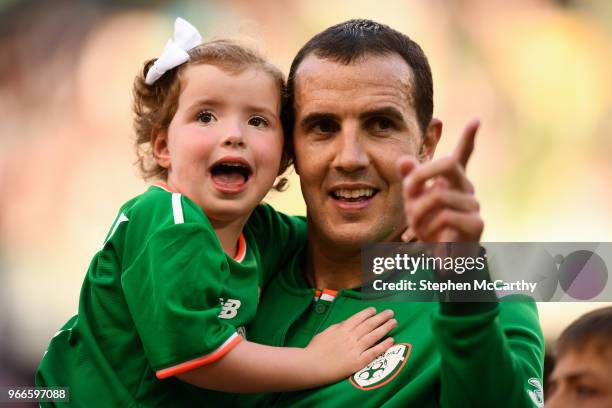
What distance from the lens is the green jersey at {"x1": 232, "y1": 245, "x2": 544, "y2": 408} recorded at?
1.34 meters

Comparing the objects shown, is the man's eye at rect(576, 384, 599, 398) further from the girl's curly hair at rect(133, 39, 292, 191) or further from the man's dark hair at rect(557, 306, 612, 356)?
the girl's curly hair at rect(133, 39, 292, 191)

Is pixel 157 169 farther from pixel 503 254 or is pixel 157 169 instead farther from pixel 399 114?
pixel 503 254

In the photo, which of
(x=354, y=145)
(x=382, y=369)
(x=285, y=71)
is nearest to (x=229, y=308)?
(x=382, y=369)

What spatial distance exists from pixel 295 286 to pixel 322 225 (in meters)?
0.16

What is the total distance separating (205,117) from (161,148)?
20cm

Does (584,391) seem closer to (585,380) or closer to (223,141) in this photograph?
(585,380)

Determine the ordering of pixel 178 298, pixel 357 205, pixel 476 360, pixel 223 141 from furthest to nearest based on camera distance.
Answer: pixel 357 205 → pixel 223 141 → pixel 178 298 → pixel 476 360

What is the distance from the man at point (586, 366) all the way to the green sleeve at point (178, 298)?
58cm

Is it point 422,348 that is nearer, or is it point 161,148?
point 422,348

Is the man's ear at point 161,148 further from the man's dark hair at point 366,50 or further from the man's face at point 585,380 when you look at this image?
the man's face at point 585,380

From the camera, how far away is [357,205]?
1.87m

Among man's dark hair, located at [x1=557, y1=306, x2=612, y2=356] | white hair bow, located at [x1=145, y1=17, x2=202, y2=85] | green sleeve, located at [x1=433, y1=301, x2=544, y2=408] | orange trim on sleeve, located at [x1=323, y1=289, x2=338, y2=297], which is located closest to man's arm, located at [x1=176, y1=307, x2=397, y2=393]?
orange trim on sleeve, located at [x1=323, y1=289, x2=338, y2=297]

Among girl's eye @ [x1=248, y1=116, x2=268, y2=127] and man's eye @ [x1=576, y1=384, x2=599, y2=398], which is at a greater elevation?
girl's eye @ [x1=248, y1=116, x2=268, y2=127]

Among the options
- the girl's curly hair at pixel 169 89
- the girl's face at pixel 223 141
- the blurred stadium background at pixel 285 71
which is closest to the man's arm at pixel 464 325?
Result: the girl's face at pixel 223 141
